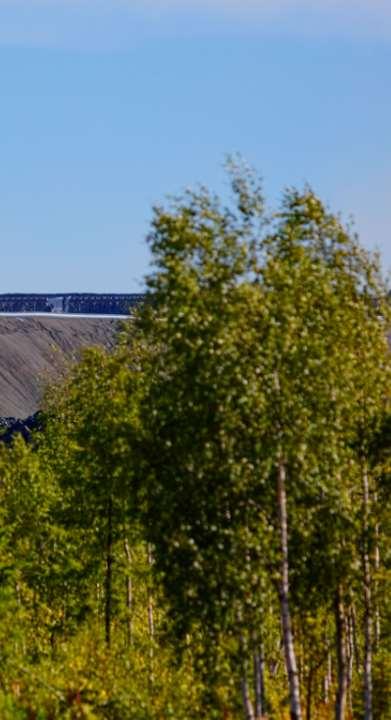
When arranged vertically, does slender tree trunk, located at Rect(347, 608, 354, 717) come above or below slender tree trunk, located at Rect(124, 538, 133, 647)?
below

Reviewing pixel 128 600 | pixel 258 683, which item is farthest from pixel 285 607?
pixel 128 600

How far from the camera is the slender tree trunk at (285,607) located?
111 ft

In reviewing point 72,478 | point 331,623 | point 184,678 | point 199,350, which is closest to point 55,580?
point 72,478

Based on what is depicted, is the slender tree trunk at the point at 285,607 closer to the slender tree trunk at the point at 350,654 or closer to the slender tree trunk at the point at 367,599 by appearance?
the slender tree trunk at the point at 367,599

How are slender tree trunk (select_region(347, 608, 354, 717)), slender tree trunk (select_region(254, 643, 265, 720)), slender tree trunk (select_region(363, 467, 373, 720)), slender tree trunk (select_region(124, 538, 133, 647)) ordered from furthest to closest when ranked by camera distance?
slender tree trunk (select_region(124, 538, 133, 647)) → slender tree trunk (select_region(347, 608, 354, 717)) → slender tree trunk (select_region(363, 467, 373, 720)) → slender tree trunk (select_region(254, 643, 265, 720))

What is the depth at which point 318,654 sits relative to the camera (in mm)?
41250

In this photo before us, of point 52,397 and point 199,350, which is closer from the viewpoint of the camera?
point 199,350

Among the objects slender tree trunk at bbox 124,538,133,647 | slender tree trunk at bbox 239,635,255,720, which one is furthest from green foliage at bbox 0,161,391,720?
slender tree trunk at bbox 124,538,133,647

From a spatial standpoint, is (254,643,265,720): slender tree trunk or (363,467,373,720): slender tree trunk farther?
(363,467,373,720): slender tree trunk

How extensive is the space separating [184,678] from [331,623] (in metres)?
13.2

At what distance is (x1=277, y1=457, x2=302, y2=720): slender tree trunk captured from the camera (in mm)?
33688

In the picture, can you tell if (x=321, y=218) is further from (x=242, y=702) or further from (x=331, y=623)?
(x=331, y=623)

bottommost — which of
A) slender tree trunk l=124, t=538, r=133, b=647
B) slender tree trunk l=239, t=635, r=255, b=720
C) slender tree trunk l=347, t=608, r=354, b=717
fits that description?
slender tree trunk l=239, t=635, r=255, b=720

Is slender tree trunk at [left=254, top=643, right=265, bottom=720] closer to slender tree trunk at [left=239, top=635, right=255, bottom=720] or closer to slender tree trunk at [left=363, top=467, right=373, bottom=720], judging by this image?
slender tree trunk at [left=239, top=635, right=255, bottom=720]
